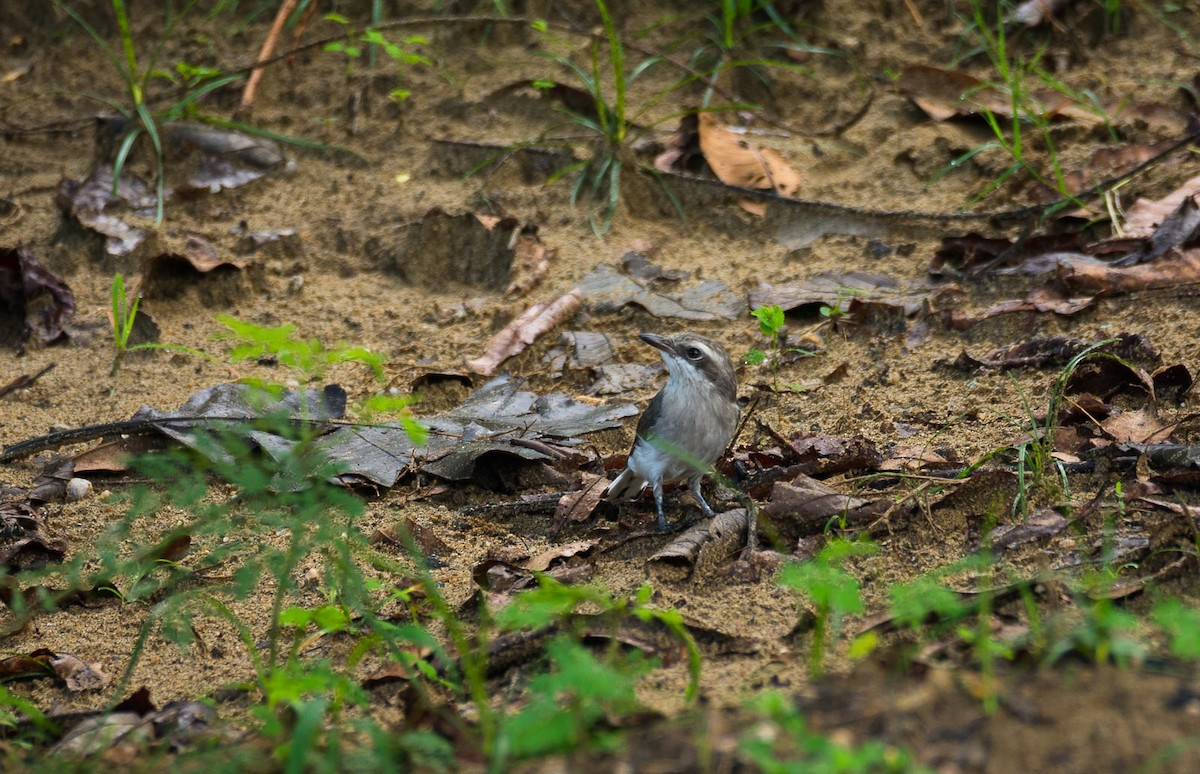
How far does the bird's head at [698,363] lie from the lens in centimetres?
549

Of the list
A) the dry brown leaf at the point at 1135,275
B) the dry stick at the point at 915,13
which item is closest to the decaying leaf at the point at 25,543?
the dry brown leaf at the point at 1135,275

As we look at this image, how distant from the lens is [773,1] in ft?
29.8

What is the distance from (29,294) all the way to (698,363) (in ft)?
14.5

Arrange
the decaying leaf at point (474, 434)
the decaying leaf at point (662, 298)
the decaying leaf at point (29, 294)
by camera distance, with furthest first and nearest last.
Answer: the decaying leaf at point (29, 294) < the decaying leaf at point (662, 298) < the decaying leaf at point (474, 434)

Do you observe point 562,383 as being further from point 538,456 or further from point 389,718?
point 389,718

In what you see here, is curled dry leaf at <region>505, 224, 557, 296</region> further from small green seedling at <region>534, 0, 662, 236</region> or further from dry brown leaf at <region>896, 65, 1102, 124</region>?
dry brown leaf at <region>896, 65, 1102, 124</region>

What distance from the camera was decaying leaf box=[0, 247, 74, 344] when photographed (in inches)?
289

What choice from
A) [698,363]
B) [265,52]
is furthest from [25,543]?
[265,52]

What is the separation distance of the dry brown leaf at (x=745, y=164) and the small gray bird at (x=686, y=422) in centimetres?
263

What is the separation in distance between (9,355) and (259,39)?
3.73 m

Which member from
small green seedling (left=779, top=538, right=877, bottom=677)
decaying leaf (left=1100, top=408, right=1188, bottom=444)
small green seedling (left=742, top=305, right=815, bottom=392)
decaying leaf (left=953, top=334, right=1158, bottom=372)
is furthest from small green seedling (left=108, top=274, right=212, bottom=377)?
decaying leaf (left=1100, top=408, right=1188, bottom=444)

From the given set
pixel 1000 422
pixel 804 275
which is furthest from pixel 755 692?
pixel 804 275

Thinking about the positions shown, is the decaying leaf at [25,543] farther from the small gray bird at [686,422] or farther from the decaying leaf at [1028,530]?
the decaying leaf at [1028,530]

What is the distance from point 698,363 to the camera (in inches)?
218
